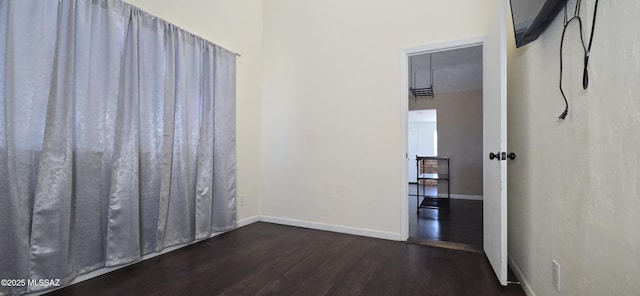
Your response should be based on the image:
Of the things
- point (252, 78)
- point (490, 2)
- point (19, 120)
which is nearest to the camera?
point (19, 120)

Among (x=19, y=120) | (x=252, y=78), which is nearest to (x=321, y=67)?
(x=252, y=78)

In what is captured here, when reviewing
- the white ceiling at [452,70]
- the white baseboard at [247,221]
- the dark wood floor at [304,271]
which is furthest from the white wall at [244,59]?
the white ceiling at [452,70]

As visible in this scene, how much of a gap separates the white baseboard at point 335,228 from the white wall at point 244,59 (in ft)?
0.99

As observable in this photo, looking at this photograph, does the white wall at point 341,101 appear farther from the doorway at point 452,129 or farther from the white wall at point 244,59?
the doorway at point 452,129

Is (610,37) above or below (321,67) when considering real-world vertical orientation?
below

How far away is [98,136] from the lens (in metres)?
1.88

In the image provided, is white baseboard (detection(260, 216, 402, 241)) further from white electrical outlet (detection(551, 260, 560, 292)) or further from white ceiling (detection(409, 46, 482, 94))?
white ceiling (detection(409, 46, 482, 94))

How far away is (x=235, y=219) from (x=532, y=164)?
8.96ft

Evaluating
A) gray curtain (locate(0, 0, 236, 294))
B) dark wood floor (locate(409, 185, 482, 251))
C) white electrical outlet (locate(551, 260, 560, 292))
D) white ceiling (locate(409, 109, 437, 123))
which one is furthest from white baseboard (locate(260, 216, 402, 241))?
white ceiling (locate(409, 109, 437, 123))

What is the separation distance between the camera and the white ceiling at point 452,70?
13.0 feet

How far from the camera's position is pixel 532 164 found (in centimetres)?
164

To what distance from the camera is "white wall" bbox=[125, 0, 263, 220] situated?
2773 millimetres

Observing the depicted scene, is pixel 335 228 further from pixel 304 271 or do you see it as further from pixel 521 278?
pixel 521 278

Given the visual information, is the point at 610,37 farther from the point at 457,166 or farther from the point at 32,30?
the point at 457,166
